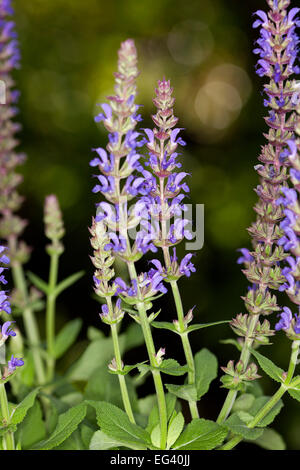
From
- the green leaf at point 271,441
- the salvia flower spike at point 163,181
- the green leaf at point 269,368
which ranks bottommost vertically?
the green leaf at point 271,441

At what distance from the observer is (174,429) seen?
28.5 inches

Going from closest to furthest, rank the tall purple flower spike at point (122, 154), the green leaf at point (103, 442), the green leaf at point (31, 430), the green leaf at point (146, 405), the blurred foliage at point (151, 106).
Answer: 1. the tall purple flower spike at point (122, 154)
2. the green leaf at point (103, 442)
3. the green leaf at point (31, 430)
4. the green leaf at point (146, 405)
5. the blurred foliage at point (151, 106)

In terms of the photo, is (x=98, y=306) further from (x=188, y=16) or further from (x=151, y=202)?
(x=151, y=202)

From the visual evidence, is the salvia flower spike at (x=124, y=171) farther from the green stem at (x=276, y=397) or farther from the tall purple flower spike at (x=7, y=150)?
the tall purple flower spike at (x=7, y=150)

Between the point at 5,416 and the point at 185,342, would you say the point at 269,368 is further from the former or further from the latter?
the point at 5,416

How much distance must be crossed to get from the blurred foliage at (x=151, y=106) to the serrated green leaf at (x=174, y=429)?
0.86 m

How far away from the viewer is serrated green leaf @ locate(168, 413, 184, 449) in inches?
28.2

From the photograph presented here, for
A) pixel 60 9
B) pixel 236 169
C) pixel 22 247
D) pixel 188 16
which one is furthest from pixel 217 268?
pixel 60 9

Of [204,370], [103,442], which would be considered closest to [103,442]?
[103,442]

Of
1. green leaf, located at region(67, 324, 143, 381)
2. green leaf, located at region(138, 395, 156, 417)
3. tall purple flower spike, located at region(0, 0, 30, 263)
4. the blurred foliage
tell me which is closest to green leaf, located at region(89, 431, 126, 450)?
green leaf, located at region(138, 395, 156, 417)

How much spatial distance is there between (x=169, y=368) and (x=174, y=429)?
12 cm

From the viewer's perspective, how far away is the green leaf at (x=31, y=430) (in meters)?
0.82

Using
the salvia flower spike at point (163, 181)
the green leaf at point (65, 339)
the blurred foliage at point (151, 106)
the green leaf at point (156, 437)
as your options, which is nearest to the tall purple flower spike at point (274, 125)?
the salvia flower spike at point (163, 181)
